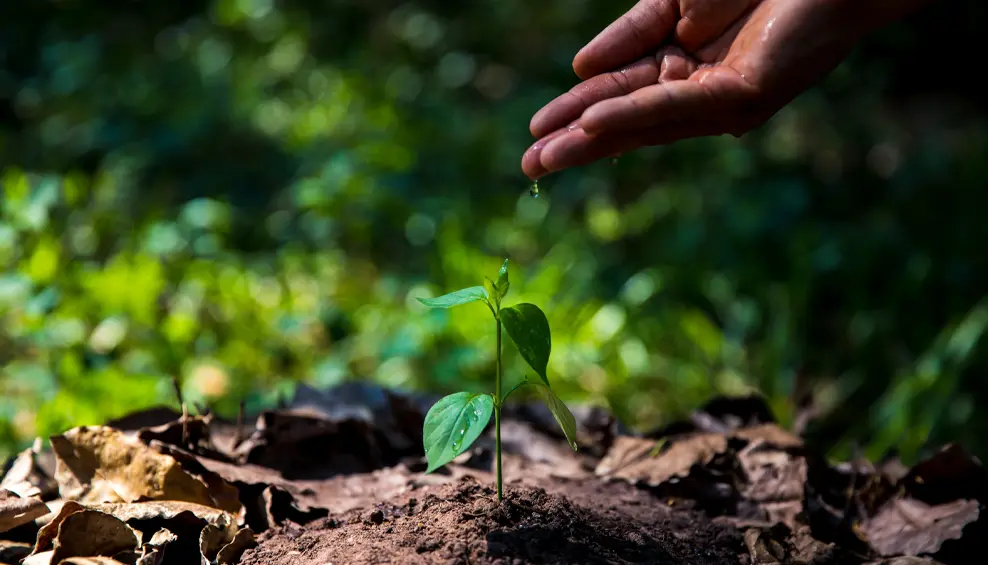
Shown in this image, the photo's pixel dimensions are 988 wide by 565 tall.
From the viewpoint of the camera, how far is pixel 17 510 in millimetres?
1437

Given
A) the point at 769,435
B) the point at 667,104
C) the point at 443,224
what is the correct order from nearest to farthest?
the point at 667,104
the point at 769,435
the point at 443,224

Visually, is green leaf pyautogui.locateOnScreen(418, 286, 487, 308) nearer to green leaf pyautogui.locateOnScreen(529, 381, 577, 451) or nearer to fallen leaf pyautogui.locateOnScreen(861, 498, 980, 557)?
green leaf pyautogui.locateOnScreen(529, 381, 577, 451)

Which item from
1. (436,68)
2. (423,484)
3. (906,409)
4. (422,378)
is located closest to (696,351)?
(906,409)

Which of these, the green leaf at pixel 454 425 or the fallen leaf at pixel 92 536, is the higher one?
the green leaf at pixel 454 425

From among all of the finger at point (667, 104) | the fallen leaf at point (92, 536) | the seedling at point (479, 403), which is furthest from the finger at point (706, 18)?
the fallen leaf at point (92, 536)

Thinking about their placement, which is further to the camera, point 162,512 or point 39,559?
point 162,512

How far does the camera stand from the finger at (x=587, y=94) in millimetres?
1668

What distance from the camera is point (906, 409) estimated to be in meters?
2.94

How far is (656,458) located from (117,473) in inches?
43.8

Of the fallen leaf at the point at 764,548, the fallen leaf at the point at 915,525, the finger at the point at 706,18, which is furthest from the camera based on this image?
the finger at the point at 706,18

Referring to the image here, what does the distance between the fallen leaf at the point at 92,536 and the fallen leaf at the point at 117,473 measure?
118 mm

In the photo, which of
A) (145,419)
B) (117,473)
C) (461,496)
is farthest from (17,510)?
(461,496)

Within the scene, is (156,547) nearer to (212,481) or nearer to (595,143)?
(212,481)

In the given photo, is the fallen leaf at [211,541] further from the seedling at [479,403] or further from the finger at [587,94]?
the finger at [587,94]
